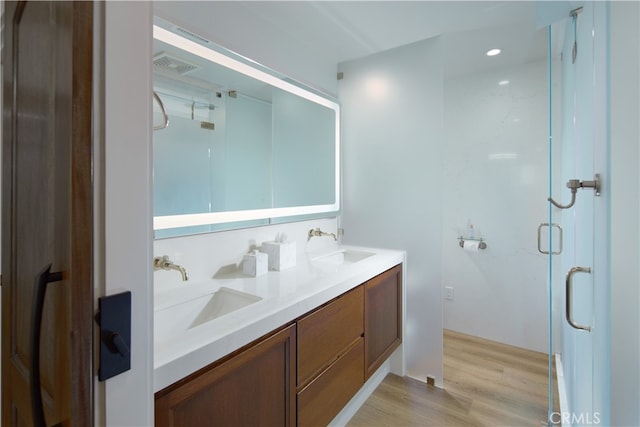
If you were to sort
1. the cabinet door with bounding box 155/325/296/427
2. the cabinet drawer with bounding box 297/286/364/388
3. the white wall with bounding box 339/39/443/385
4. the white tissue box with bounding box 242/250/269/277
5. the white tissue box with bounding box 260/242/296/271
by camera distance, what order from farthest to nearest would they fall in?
1. the white wall with bounding box 339/39/443/385
2. the white tissue box with bounding box 260/242/296/271
3. the white tissue box with bounding box 242/250/269/277
4. the cabinet drawer with bounding box 297/286/364/388
5. the cabinet door with bounding box 155/325/296/427

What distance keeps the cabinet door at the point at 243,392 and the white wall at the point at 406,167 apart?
132 centimetres

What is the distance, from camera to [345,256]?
2.42 metres

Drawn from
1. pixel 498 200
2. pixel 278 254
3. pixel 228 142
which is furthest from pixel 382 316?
pixel 498 200

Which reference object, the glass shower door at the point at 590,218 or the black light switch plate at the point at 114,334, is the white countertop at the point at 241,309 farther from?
the glass shower door at the point at 590,218

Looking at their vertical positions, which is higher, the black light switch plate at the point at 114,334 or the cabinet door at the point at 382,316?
the black light switch plate at the point at 114,334

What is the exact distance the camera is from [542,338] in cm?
265

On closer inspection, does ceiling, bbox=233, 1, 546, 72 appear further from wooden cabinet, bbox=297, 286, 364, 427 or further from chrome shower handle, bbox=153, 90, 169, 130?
wooden cabinet, bbox=297, 286, 364, 427

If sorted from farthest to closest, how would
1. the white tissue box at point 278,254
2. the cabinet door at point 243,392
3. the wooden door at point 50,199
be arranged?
the white tissue box at point 278,254 < the cabinet door at point 243,392 < the wooden door at point 50,199

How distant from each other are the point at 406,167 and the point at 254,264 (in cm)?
131

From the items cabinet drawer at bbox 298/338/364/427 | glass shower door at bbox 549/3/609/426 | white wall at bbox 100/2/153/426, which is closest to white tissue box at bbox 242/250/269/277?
cabinet drawer at bbox 298/338/364/427

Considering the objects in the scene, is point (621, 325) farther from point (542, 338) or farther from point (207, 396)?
point (542, 338)

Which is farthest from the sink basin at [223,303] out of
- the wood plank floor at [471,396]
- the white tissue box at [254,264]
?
the wood plank floor at [471,396]

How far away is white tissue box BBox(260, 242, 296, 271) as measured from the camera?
5.84 ft

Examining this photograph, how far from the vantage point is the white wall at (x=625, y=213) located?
75cm
